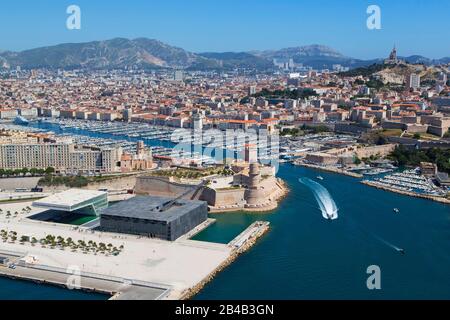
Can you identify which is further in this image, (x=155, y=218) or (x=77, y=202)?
(x=77, y=202)

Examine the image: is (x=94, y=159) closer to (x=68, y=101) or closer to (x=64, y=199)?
(x=64, y=199)

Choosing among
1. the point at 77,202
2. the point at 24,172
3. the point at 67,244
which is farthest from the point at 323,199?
the point at 24,172

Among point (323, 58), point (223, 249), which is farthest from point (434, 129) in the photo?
point (323, 58)

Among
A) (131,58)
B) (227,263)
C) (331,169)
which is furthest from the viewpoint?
(131,58)

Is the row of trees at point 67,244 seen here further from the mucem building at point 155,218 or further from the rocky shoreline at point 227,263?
the rocky shoreline at point 227,263

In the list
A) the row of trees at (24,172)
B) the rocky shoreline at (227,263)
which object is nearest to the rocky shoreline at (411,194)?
the rocky shoreline at (227,263)

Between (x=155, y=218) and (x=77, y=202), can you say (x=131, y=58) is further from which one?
(x=155, y=218)

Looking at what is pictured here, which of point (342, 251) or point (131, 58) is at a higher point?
point (131, 58)

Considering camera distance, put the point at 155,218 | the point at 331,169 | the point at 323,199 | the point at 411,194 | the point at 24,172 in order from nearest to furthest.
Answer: the point at 155,218
the point at 323,199
the point at 411,194
the point at 24,172
the point at 331,169
